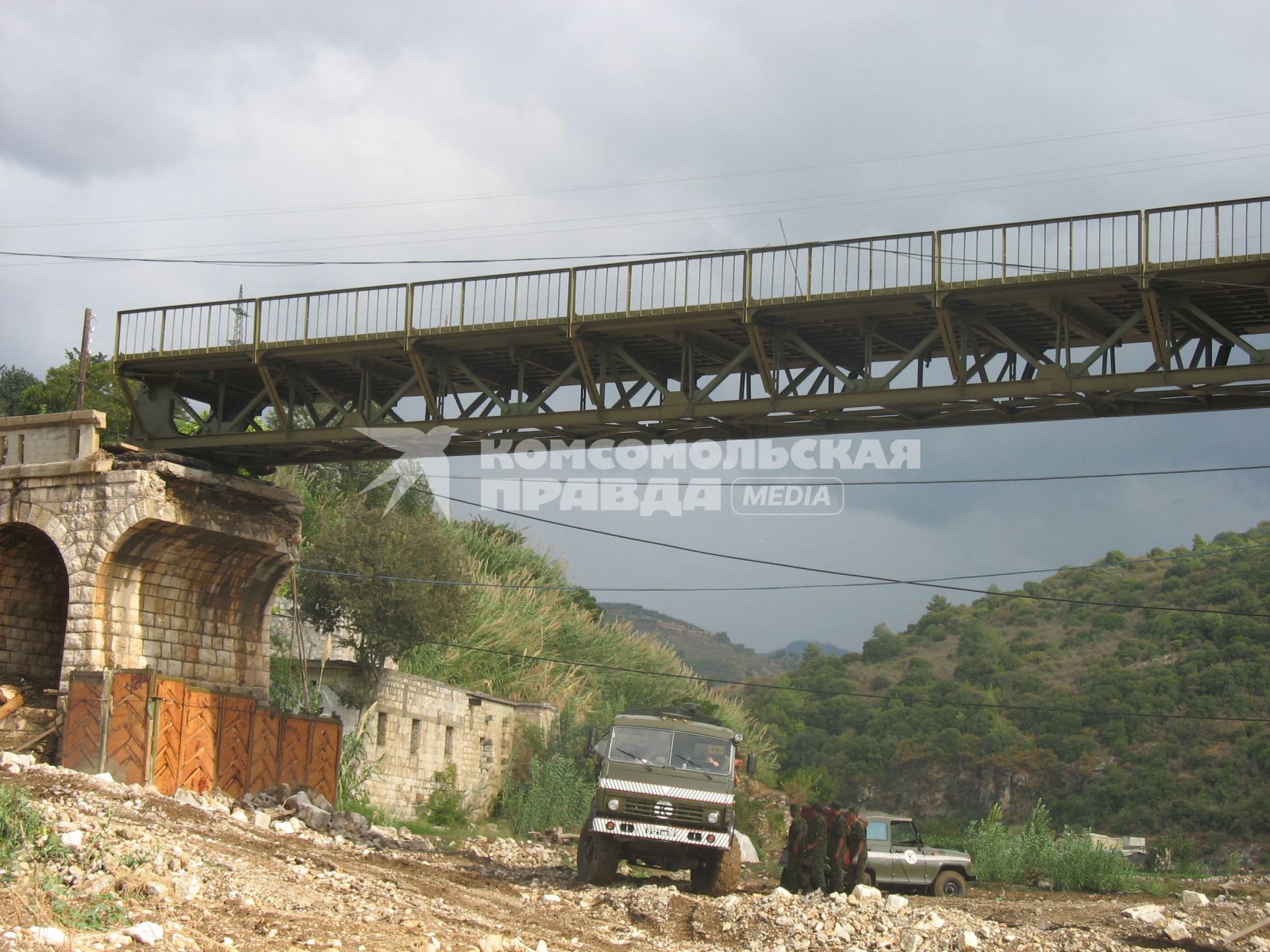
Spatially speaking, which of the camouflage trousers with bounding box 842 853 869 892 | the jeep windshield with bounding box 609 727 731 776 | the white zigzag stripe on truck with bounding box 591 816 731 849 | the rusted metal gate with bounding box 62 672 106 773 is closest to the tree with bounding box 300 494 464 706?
the rusted metal gate with bounding box 62 672 106 773

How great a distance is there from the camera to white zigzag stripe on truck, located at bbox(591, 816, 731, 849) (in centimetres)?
1614

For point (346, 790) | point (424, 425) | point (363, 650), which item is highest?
point (424, 425)

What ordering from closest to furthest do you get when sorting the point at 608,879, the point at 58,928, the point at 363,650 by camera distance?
1. the point at 58,928
2. the point at 608,879
3. the point at 363,650

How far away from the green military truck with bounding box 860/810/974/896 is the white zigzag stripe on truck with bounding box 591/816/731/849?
4.63 metres

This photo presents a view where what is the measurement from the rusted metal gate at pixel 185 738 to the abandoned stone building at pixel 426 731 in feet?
15.2

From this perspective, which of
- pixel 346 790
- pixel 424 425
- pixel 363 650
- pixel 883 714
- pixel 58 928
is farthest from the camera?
pixel 883 714

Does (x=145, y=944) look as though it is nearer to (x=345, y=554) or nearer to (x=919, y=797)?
(x=345, y=554)

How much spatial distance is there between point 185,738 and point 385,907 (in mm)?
8867

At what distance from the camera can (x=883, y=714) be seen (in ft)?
221

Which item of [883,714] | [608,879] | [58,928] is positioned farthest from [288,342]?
[883,714]

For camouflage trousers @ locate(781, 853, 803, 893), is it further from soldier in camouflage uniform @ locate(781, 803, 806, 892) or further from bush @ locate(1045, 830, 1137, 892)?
bush @ locate(1045, 830, 1137, 892)

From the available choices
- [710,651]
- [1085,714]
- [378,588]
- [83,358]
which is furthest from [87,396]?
[710,651]

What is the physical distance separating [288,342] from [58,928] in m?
12.0

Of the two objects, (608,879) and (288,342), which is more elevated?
(288,342)
